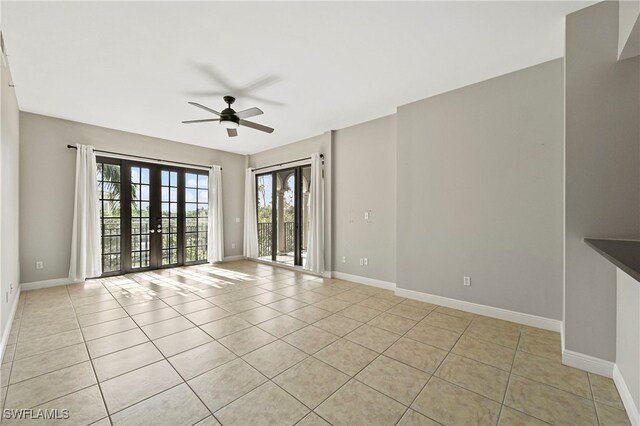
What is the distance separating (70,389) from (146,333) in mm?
897

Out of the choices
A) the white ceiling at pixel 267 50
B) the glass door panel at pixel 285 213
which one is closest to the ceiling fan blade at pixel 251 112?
the white ceiling at pixel 267 50

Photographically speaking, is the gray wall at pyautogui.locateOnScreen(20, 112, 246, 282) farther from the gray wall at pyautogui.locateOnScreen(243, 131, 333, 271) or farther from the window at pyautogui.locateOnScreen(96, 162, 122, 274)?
the gray wall at pyautogui.locateOnScreen(243, 131, 333, 271)

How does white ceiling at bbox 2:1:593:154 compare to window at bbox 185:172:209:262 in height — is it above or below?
above

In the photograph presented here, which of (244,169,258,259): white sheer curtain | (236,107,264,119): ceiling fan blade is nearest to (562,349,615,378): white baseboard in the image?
(236,107,264,119): ceiling fan blade

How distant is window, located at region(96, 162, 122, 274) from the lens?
5.13m

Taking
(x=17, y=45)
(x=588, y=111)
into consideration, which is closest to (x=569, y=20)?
(x=588, y=111)

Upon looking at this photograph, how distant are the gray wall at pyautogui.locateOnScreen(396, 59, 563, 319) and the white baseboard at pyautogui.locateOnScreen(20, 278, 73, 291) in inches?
227

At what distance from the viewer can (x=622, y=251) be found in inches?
62.9

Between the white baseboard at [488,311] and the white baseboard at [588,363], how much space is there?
0.72 meters

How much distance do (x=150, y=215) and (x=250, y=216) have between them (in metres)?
2.30

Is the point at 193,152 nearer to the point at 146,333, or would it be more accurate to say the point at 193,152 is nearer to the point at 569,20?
the point at 146,333

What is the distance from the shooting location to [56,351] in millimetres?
2408

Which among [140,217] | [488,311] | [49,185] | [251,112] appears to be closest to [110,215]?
[140,217]

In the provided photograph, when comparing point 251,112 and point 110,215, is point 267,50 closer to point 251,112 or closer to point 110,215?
point 251,112
